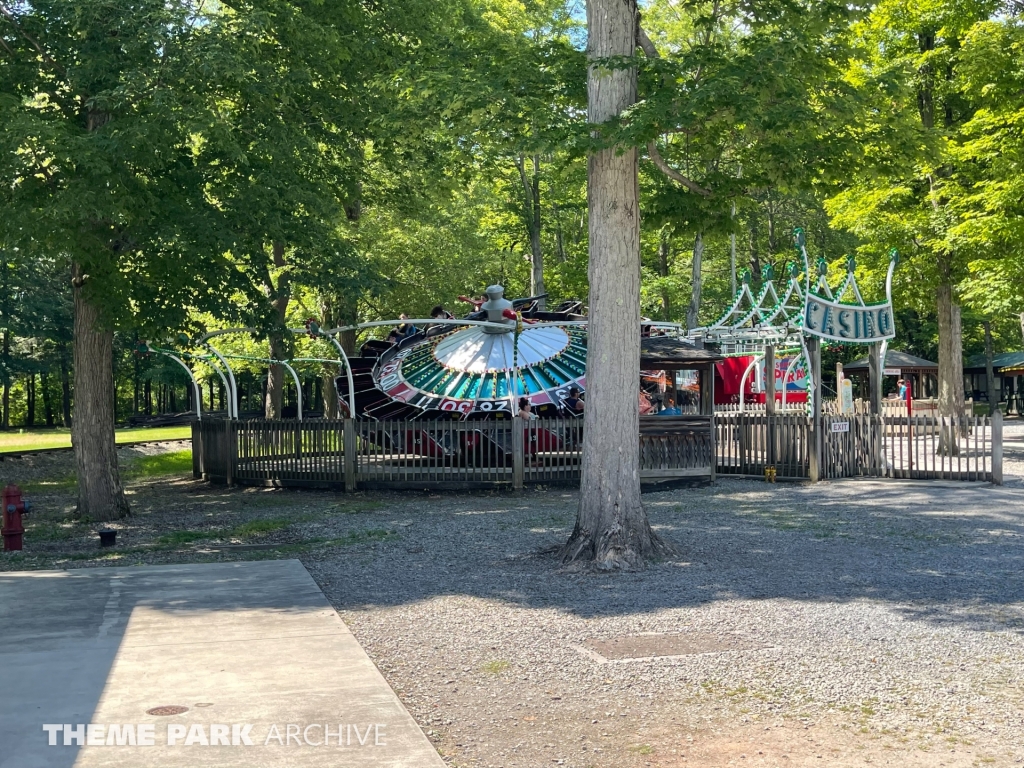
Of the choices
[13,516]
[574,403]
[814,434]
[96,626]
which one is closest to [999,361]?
[814,434]

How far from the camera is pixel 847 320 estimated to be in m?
21.2

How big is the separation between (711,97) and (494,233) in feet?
97.7

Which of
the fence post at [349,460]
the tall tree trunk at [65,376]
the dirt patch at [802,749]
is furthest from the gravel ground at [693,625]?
the tall tree trunk at [65,376]

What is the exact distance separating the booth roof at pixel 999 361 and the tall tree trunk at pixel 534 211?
35.8 meters

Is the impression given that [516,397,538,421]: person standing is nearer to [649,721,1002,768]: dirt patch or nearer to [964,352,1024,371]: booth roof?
[649,721,1002,768]: dirt patch

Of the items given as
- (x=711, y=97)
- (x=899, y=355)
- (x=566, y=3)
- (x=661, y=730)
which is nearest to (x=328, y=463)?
(x=711, y=97)

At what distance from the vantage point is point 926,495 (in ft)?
55.6

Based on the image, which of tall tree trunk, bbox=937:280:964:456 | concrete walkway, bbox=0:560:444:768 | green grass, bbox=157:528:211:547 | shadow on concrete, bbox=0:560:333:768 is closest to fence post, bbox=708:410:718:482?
tall tree trunk, bbox=937:280:964:456

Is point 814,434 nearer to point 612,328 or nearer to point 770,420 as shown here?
point 770,420

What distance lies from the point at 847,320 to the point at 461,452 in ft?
27.0

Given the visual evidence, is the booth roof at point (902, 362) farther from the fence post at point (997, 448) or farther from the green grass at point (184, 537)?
the green grass at point (184, 537)

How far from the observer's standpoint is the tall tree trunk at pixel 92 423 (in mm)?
16000

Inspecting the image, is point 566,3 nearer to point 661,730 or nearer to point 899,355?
point 899,355

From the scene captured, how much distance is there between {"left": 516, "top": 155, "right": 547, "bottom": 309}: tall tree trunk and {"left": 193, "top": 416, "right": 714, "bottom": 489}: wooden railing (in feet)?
48.7
